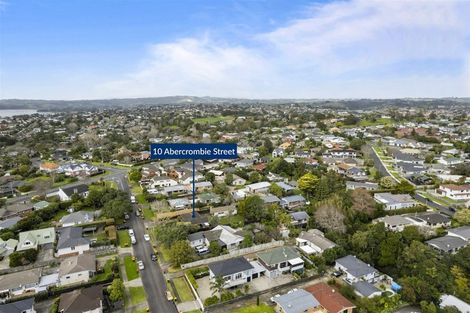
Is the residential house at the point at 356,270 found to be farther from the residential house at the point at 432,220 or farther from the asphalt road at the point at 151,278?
the asphalt road at the point at 151,278

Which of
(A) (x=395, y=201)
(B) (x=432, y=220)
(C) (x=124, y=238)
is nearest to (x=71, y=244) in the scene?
(C) (x=124, y=238)

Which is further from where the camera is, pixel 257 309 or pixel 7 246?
pixel 7 246

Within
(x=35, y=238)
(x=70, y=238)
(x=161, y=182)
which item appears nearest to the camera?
(x=70, y=238)

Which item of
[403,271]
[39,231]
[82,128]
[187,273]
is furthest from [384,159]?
[82,128]

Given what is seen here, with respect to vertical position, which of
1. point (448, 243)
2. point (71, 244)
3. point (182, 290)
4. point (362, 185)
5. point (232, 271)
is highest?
point (362, 185)

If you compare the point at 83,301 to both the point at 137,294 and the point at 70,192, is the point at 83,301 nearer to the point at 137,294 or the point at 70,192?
the point at 137,294

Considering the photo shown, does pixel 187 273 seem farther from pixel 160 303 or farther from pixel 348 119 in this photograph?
pixel 348 119

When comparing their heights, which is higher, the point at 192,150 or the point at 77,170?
the point at 192,150

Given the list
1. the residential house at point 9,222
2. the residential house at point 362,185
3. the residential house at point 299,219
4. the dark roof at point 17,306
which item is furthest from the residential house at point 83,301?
the residential house at point 362,185
